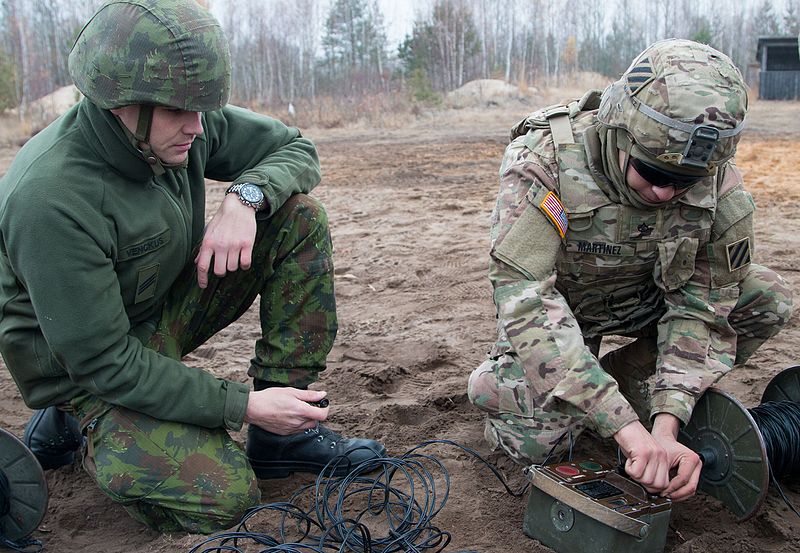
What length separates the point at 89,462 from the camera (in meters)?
3.03

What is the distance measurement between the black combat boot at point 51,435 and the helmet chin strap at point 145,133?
3.89 feet

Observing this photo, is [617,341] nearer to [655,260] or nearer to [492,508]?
[655,260]

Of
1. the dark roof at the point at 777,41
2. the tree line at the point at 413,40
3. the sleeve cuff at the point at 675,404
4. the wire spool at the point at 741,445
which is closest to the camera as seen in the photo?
the wire spool at the point at 741,445

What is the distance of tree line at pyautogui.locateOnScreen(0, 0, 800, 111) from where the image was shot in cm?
4369

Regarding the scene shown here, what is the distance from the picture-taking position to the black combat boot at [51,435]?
3387mm

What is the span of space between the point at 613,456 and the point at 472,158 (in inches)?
371

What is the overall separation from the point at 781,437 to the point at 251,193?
209cm

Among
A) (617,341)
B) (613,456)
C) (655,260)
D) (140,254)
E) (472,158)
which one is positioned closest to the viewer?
(140,254)

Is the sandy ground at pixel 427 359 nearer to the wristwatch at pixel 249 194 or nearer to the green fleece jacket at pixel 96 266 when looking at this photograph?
the green fleece jacket at pixel 96 266

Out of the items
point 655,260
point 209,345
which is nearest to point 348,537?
point 655,260

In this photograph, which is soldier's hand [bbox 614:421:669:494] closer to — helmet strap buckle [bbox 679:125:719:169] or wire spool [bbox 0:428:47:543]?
helmet strap buckle [bbox 679:125:719:169]

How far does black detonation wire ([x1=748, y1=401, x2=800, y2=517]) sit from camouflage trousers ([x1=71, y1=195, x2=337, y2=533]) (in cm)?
165

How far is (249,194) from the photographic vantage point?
3176 millimetres

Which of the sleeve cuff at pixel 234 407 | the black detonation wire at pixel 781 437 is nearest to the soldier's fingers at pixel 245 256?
the sleeve cuff at pixel 234 407
